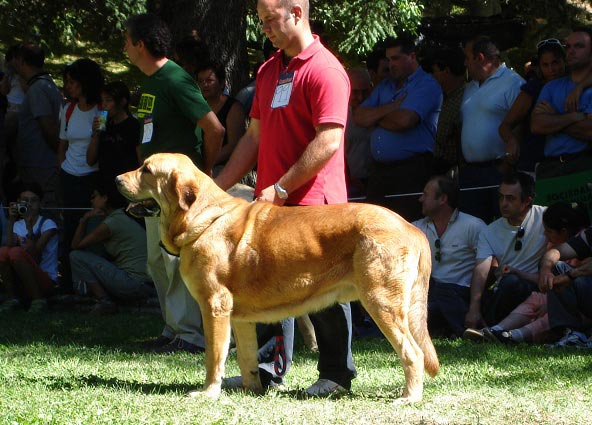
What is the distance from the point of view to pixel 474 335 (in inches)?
336

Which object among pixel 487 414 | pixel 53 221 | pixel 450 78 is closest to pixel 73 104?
pixel 53 221

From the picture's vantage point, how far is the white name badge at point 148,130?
7.47 meters

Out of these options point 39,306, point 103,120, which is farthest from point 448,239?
point 39,306

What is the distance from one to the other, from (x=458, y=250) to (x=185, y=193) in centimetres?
437

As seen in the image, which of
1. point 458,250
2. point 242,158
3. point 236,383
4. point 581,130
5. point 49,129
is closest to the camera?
point 236,383

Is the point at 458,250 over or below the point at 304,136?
below

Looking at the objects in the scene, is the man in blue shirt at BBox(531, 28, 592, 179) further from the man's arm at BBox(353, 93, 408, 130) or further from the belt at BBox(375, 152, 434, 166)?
the man's arm at BBox(353, 93, 408, 130)

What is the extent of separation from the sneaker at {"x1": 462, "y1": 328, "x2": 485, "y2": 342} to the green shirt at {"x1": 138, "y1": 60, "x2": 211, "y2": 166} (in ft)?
9.71

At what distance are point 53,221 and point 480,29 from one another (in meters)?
8.95

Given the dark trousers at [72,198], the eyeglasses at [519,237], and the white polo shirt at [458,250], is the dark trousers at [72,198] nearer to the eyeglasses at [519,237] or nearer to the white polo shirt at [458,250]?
the white polo shirt at [458,250]

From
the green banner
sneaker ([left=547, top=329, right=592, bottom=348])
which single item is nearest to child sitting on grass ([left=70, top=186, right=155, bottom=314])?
the green banner

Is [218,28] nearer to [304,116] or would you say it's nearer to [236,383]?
[304,116]

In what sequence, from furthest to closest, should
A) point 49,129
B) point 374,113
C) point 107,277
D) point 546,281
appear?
point 49,129
point 107,277
point 374,113
point 546,281

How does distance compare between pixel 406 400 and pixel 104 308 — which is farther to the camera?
pixel 104 308
